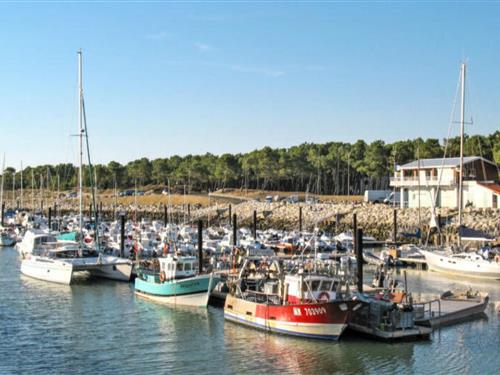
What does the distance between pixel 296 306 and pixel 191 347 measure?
5276 millimetres

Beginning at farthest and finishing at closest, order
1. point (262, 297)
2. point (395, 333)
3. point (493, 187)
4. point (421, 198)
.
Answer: point (421, 198) → point (493, 187) → point (262, 297) → point (395, 333)

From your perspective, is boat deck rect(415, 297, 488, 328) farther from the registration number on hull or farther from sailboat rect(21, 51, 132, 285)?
sailboat rect(21, 51, 132, 285)

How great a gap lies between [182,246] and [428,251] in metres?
22.8

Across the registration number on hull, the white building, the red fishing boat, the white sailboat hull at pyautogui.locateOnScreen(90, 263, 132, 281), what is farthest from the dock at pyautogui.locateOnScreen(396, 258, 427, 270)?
the registration number on hull

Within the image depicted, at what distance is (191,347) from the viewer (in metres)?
33.2

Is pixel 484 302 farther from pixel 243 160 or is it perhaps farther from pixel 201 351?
pixel 243 160

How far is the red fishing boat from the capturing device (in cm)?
3272

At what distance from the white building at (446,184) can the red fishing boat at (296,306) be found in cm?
5212

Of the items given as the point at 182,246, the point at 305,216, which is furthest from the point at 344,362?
the point at 305,216

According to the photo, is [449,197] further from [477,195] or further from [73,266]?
[73,266]

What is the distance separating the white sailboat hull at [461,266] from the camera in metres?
52.7

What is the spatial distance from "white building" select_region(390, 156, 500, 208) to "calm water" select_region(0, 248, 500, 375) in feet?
155

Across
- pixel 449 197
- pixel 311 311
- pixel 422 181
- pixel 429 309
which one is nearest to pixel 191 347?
pixel 311 311

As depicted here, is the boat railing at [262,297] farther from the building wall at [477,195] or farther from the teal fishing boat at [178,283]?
the building wall at [477,195]
